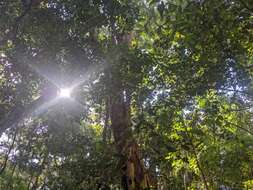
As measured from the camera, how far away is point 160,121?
643 centimetres

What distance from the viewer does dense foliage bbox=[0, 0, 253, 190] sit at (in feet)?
18.1

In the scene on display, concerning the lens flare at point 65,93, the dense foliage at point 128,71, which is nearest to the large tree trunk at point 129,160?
the dense foliage at point 128,71

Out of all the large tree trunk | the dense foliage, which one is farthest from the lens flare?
the large tree trunk

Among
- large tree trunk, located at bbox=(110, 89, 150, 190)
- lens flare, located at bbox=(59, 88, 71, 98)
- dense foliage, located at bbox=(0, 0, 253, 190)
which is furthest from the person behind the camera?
lens flare, located at bbox=(59, 88, 71, 98)

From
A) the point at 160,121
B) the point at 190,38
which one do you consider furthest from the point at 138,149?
the point at 190,38

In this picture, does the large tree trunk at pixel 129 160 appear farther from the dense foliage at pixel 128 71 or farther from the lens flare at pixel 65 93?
the lens flare at pixel 65 93

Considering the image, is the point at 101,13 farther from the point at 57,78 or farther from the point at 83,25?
the point at 57,78

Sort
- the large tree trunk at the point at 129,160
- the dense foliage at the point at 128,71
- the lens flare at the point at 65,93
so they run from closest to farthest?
the dense foliage at the point at 128,71 → the large tree trunk at the point at 129,160 → the lens flare at the point at 65,93

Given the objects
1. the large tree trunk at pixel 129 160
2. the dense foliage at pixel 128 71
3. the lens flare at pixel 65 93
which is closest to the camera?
the dense foliage at pixel 128 71

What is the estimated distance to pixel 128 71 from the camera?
22.6ft

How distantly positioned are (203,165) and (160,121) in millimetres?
7015

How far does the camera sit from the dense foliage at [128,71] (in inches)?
217

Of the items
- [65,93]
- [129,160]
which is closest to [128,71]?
[129,160]

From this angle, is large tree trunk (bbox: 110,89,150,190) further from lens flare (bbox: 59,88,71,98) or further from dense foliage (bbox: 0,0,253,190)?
lens flare (bbox: 59,88,71,98)
